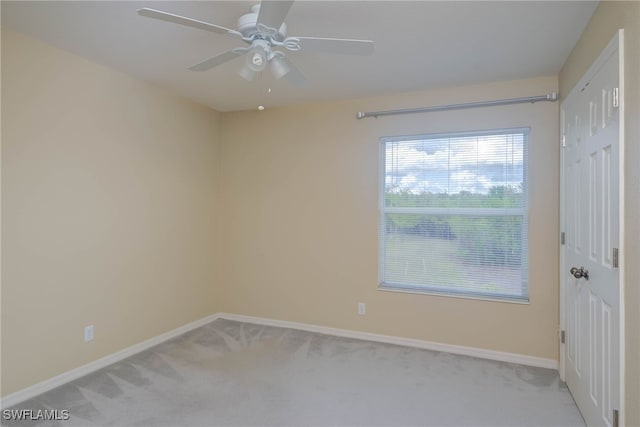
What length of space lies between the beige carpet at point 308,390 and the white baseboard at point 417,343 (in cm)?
9

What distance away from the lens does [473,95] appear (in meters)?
3.27

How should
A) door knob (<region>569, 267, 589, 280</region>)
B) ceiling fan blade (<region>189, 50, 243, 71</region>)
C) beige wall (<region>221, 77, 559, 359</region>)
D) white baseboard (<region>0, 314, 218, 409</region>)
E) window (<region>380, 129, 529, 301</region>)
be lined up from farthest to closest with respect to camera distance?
window (<region>380, 129, 529, 301</region>) → beige wall (<region>221, 77, 559, 359</region>) → white baseboard (<region>0, 314, 218, 409</region>) → door knob (<region>569, 267, 589, 280</region>) → ceiling fan blade (<region>189, 50, 243, 71</region>)

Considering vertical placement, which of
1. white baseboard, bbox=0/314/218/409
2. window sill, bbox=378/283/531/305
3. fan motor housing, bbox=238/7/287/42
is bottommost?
white baseboard, bbox=0/314/218/409

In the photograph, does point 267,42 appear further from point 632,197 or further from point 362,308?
point 362,308

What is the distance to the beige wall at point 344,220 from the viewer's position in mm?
3070

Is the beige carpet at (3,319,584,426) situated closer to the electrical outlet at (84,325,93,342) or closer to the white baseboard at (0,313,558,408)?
the white baseboard at (0,313,558,408)

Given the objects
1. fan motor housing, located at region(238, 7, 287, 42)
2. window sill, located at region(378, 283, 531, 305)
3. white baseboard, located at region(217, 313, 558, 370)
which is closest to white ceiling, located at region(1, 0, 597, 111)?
fan motor housing, located at region(238, 7, 287, 42)

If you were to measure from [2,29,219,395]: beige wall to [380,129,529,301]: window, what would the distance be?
210cm

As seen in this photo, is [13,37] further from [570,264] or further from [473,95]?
[570,264]

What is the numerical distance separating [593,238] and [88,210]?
3.46m

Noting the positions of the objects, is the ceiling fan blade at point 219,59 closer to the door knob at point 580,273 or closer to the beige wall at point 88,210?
the beige wall at point 88,210

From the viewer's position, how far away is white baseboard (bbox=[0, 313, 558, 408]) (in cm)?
254

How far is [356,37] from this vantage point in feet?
7.85

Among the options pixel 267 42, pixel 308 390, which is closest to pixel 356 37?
pixel 267 42
